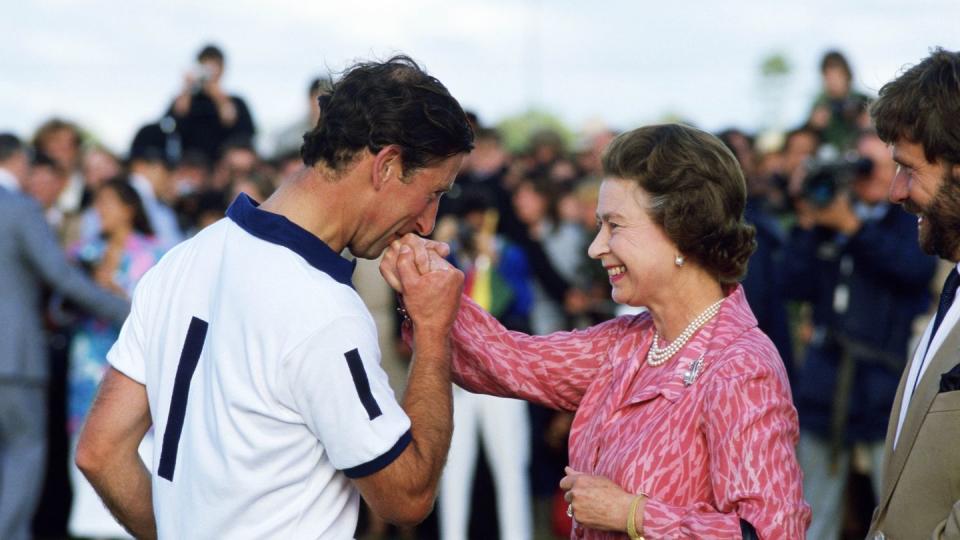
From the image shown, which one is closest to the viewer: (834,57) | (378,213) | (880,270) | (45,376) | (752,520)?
(752,520)

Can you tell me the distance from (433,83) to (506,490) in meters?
4.52

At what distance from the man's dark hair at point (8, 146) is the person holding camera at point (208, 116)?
245 cm

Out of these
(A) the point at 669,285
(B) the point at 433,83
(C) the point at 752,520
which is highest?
(B) the point at 433,83

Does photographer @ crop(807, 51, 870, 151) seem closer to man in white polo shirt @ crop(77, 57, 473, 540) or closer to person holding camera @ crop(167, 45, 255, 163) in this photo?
person holding camera @ crop(167, 45, 255, 163)

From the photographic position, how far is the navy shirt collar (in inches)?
110

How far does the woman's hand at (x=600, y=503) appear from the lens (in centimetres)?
285

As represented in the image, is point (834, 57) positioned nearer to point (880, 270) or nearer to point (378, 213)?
point (880, 270)

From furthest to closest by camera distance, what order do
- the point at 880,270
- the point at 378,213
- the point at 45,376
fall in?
1. the point at 45,376
2. the point at 880,270
3. the point at 378,213

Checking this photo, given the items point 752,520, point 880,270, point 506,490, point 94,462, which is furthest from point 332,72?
point 506,490

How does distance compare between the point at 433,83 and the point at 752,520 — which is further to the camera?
the point at 433,83

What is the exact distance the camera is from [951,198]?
281cm

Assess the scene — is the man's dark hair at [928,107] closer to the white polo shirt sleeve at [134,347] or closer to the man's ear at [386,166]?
the man's ear at [386,166]

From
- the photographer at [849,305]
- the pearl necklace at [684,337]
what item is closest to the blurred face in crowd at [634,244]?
the pearl necklace at [684,337]

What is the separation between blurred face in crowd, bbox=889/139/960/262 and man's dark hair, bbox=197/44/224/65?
7.45m
